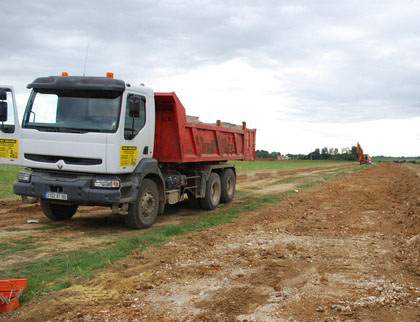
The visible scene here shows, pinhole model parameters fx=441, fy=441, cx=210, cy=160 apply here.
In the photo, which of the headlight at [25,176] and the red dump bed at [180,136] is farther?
the red dump bed at [180,136]

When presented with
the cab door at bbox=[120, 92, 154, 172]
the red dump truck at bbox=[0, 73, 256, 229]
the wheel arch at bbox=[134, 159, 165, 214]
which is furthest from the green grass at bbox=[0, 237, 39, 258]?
the wheel arch at bbox=[134, 159, 165, 214]

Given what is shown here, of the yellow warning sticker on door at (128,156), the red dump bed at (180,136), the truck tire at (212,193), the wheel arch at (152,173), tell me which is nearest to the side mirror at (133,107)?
the yellow warning sticker on door at (128,156)

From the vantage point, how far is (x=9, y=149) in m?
8.62

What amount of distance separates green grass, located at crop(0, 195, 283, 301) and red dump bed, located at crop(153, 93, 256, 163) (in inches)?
76.9

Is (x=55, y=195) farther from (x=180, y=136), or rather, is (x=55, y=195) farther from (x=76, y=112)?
(x=180, y=136)

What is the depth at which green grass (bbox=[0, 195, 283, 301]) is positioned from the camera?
538 centimetres

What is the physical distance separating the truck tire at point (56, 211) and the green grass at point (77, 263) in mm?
2278

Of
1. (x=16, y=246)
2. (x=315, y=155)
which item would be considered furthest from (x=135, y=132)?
(x=315, y=155)

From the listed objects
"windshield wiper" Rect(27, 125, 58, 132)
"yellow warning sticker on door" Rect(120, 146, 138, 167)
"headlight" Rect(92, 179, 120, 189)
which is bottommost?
"headlight" Rect(92, 179, 120, 189)

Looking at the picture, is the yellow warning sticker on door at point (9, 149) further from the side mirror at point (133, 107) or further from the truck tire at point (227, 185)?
the truck tire at point (227, 185)

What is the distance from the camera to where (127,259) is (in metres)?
6.61

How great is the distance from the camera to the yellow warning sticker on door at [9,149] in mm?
8586

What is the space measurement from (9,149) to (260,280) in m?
5.77

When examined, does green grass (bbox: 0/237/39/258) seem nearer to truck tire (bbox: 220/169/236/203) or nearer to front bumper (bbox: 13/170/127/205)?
front bumper (bbox: 13/170/127/205)
